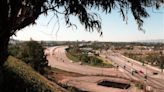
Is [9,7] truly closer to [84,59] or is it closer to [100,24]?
[100,24]

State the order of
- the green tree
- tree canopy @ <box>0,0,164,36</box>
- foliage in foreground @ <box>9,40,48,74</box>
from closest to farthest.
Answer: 1. tree canopy @ <box>0,0,164,36</box>
2. foliage in foreground @ <box>9,40,48,74</box>
3. the green tree

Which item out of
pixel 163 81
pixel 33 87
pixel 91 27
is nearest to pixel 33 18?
pixel 91 27

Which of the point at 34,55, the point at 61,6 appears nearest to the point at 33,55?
the point at 34,55

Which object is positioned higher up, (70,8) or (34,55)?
(70,8)

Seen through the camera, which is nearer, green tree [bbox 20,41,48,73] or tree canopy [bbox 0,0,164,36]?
tree canopy [bbox 0,0,164,36]

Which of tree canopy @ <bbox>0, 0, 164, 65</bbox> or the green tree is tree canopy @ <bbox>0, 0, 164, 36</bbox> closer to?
tree canopy @ <bbox>0, 0, 164, 65</bbox>

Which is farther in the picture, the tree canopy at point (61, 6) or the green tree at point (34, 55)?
the green tree at point (34, 55)

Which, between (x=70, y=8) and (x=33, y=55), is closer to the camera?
(x=70, y=8)

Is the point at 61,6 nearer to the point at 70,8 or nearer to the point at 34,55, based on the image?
the point at 70,8

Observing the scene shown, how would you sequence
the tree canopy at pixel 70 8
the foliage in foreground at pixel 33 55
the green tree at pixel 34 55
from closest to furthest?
1. the tree canopy at pixel 70 8
2. the foliage in foreground at pixel 33 55
3. the green tree at pixel 34 55

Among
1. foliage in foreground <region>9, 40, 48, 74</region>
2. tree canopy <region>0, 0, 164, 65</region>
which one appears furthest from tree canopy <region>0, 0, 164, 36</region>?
foliage in foreground <region>9, 40, 48, 74</region>

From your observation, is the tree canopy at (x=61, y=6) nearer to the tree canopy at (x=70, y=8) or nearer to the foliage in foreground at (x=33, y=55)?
the tree canopy at (x=70, y=8)

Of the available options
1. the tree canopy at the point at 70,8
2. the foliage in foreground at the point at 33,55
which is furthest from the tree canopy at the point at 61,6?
the foliage in foreground at the point at 33,55
